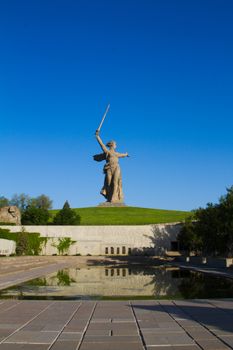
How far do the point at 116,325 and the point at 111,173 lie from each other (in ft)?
203

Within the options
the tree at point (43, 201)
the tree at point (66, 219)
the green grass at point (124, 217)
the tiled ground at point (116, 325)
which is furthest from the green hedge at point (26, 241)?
the tree at point (43, 201)

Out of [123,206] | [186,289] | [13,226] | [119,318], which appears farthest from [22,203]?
[119,318]

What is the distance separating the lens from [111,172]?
70.1m

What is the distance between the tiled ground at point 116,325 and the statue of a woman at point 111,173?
191 feet

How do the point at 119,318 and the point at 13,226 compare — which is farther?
the point at 13,226

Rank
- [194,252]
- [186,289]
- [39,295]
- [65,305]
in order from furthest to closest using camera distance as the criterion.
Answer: [194,252] → [186,289] → [39,295] → [65,305]

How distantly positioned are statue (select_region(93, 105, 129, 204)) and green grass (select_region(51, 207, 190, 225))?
2.45 m

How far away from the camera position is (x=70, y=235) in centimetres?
5188

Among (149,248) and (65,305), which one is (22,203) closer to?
(149,248)

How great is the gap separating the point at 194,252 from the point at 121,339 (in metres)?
41.5

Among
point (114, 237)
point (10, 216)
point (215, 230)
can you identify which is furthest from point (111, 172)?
point (215, 230)

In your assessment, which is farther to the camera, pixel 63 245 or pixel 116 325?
pixel 63 245

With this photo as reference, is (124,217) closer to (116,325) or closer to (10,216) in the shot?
(10,216)

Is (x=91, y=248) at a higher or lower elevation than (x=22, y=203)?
lower
